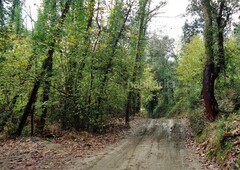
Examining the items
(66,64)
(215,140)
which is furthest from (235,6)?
(66,64)

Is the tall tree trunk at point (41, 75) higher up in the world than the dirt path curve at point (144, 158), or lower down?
higher up

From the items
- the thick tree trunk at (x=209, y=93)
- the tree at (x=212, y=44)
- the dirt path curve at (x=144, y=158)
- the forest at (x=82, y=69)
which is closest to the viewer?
the dirt path curve at (x=144, y=158)

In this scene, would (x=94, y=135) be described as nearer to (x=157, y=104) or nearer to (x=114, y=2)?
(x=114, y=2)

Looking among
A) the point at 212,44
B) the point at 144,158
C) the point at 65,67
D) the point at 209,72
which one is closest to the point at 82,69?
the point at 65,67

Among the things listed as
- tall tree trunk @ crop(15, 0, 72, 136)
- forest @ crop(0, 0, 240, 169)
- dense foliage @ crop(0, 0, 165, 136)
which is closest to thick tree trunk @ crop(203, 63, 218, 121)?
forest @ crop(0, 0, 240, 169)

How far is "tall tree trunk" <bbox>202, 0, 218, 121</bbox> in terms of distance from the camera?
1552 cm

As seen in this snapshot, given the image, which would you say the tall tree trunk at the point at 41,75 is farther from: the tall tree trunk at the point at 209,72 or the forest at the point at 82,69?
the tall tree trunk at the point at 209,72

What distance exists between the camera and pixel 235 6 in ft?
53.4

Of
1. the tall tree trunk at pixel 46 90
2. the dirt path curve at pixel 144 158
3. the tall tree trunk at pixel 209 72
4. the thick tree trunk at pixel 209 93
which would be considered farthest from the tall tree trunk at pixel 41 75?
the thick tree trunk at pixel 209 93

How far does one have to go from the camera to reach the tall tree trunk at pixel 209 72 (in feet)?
50.9

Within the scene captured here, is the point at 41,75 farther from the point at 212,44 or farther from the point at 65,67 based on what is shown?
the point at 212,44

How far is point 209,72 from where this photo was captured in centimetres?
1588

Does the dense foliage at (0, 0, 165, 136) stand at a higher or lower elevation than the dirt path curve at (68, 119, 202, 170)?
higher

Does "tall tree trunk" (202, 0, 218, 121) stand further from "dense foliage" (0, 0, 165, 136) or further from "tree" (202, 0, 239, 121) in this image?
"dense foliage" (0, 0, 165, 136)
